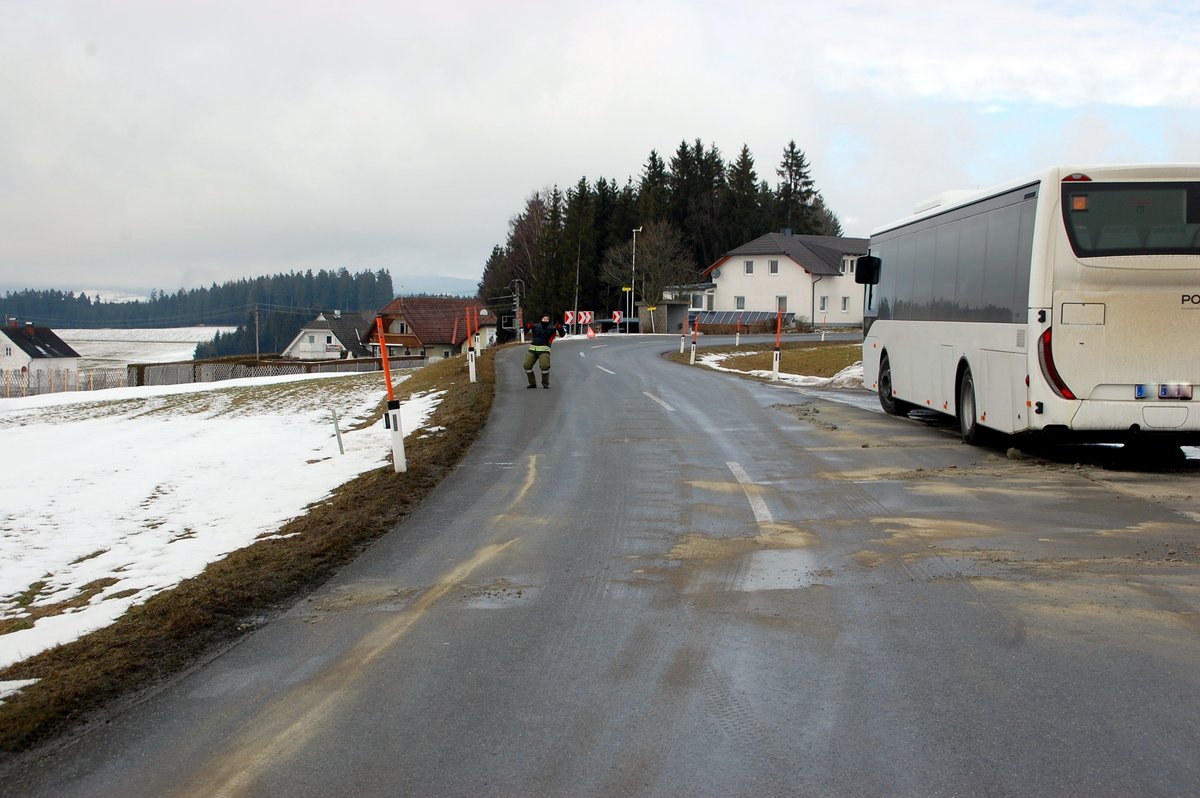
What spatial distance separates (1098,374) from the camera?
35.7 ft

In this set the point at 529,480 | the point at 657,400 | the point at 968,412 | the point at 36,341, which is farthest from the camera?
the point at 36,341

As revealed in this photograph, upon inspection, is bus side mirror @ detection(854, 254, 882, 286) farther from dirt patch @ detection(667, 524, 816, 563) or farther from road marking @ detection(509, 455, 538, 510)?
dirt patch @ detection(667, 524, 816, 563)

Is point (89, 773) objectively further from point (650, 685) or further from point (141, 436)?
point (141, 436)

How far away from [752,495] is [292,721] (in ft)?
21.1

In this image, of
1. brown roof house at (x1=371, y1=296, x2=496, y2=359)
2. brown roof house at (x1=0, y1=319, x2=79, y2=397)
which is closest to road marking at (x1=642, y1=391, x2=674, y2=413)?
brown roof house at (x1=371, y1=296, x2=496, y2=359)

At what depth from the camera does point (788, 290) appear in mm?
81875

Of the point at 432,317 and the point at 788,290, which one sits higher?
the point at 788,290

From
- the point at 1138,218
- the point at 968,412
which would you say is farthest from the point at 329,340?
the point at 1138,218

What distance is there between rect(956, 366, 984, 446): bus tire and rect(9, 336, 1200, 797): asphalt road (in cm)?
316

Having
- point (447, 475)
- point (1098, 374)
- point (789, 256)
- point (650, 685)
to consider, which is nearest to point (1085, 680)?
point (650, 685)

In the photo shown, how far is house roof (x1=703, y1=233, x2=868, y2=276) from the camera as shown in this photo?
81125 millimetres

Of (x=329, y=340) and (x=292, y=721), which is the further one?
(x=329, y=340)

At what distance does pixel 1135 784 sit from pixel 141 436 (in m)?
26.3

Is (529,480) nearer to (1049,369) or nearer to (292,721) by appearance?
(1049,369)
